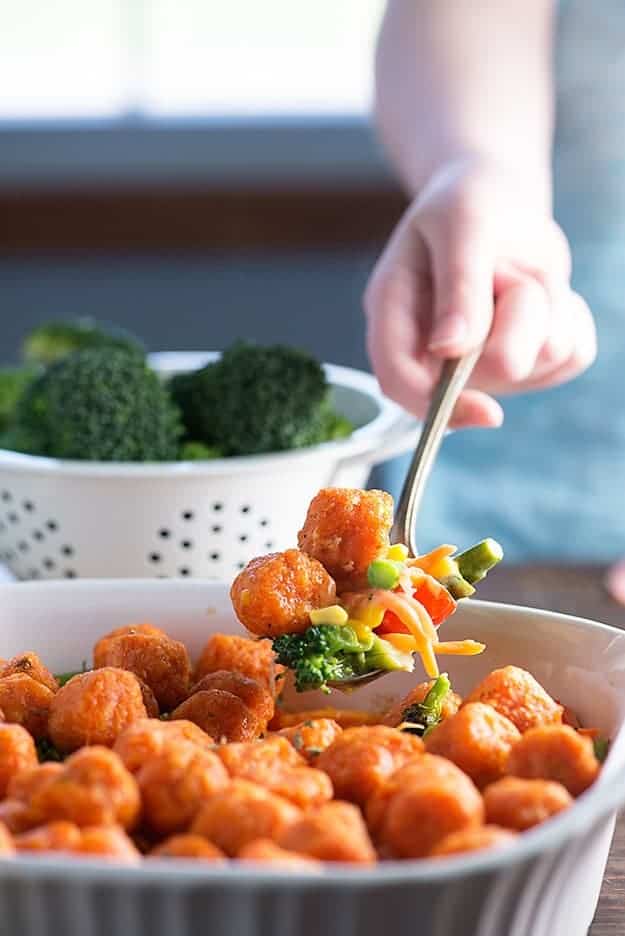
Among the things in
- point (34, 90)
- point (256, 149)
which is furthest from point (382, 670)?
point (34, 90)

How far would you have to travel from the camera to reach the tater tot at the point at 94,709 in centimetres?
95

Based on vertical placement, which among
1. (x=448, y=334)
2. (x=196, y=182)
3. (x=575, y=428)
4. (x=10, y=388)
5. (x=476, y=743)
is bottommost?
(x=196, y=182)

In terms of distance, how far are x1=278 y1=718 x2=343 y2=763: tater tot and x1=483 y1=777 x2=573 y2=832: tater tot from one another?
0.17 meters

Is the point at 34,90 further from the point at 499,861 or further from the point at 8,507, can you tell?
the point at 499,861

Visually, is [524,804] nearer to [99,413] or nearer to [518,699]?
[518,699]

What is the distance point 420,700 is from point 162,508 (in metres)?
0.48

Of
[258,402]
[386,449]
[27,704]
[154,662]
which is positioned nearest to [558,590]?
[386,449]

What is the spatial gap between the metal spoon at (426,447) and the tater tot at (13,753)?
1.38 ft

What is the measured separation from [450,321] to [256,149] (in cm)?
397

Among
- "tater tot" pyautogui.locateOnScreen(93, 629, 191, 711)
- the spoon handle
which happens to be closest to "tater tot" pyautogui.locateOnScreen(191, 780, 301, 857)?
"tater tot" pyautogui.locateOnScreen(93, 629, 191, 711)

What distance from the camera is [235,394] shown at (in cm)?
161

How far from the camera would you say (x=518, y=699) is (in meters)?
1.00

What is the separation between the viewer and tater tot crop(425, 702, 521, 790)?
901 mm

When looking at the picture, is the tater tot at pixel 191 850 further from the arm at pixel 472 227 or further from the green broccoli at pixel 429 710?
the arm at pixel 472 227
